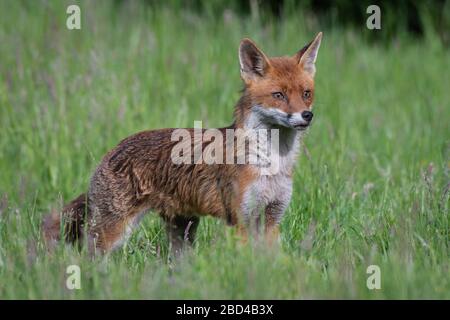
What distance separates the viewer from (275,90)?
19.9 ft

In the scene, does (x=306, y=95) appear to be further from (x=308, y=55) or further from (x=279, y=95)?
(x=308, y=55)

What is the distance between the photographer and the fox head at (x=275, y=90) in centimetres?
594

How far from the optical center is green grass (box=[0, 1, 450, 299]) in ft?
16.9

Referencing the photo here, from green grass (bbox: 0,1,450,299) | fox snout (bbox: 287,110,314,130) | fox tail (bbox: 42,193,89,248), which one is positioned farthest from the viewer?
fox tail (bbox: 42,193,89,248)

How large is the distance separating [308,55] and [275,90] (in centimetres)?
54

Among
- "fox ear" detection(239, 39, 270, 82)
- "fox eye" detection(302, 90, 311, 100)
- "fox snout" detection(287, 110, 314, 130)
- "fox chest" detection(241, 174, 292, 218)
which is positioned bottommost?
"fox chest" detection(241, 174, 292, 218)

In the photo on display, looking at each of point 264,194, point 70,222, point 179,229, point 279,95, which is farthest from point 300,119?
point 70,222

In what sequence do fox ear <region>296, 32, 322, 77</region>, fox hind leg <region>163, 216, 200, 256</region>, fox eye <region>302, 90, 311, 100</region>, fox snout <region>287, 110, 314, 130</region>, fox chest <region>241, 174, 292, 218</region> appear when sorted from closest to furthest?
fox snout <region>287, 110, 314, 130</region> → fox chest <region>241, 174, 292, 218</region> → fox eye <region>302, 90, 311, 100</region> → fox ear <region>296, 32, 322, 77</region> → fox hind leg <region>163, 216, 200, 256</region>

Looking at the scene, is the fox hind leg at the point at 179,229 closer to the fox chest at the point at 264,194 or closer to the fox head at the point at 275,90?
the fox chest at the point at 264,194

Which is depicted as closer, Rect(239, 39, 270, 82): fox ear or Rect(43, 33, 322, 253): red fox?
Rect(43, 33, 322, 253): red fox

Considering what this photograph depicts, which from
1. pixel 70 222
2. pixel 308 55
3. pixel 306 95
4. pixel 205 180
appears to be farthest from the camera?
pixel 70 222

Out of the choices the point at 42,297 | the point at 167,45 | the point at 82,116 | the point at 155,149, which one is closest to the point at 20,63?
the point at 82,116

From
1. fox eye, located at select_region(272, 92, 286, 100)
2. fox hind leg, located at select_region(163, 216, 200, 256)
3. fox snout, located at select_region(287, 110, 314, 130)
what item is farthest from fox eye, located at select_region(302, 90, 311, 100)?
fox hind leg, located at select_region(163, 216, 200, 256)

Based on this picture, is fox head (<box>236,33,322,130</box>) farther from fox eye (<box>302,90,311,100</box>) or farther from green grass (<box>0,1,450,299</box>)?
green grass (<box>0,1,450,299</box>)
